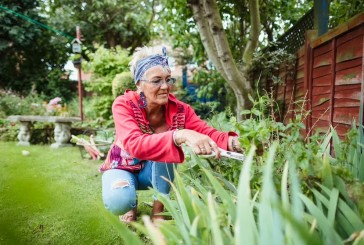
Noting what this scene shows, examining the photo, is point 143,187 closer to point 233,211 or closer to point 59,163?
point 233,211

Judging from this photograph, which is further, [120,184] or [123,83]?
[123,83]

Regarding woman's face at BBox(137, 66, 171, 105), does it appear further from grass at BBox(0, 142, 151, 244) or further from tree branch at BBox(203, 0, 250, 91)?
tree branch at BBox(203, 0, 250, 91)

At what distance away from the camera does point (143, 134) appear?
74.5 inches

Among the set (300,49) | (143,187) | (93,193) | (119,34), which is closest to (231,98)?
(300,49)

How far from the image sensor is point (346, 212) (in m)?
1.00

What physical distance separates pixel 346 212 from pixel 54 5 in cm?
1344

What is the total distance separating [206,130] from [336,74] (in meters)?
1.70

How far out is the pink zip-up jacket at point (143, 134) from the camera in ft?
5.60

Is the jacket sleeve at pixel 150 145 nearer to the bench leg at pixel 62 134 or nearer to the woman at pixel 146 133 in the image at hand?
the woman at pixel 146 133

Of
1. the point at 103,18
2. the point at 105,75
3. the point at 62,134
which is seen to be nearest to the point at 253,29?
the point at 62,134

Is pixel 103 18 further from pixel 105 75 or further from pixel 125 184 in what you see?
pixel 125 184

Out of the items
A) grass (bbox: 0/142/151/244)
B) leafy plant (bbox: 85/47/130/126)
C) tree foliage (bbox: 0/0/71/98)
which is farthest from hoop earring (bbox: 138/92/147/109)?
tree foliage (bbox: 0/0/71/98)

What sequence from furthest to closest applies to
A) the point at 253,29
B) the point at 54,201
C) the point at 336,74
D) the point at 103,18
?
the point at 103,18, the point at 253,29, the point at 336,74, the point at 54,201

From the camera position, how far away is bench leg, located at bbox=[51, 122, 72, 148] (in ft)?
21.4
